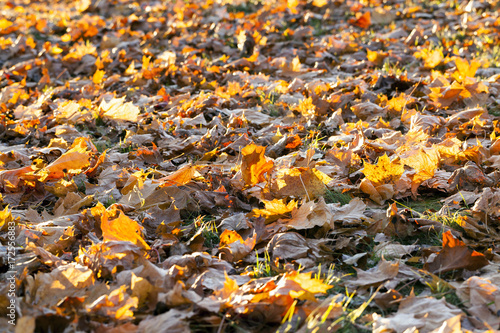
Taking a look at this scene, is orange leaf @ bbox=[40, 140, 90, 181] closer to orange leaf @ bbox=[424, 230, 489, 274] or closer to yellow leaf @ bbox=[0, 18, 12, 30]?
orange leaf @ bbox=[424, 230, 489, 274]

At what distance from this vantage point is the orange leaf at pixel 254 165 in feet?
7.47

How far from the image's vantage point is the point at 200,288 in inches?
64.4

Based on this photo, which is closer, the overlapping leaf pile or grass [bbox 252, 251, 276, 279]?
the overlapping leaf pile

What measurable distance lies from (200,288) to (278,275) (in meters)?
0.29

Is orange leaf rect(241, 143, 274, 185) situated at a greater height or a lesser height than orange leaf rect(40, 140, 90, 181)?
greater

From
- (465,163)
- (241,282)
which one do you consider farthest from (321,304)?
(465,163)

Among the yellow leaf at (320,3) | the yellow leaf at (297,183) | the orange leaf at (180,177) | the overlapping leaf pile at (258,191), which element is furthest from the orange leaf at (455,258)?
the yellow leaf at (320,3)

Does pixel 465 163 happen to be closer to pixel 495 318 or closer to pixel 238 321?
pixel 495 318

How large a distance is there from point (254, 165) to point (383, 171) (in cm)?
67

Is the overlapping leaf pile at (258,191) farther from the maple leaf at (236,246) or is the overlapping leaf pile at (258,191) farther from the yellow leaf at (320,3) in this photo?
the yellow leaf at (320,3)

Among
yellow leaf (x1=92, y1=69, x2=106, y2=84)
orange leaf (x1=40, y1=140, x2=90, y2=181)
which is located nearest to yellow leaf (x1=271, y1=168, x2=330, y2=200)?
orange leaf (x1=40, y1=140, x2=90, y2=181)

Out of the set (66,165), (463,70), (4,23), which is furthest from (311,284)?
(4,23)

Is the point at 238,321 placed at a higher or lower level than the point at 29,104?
higher

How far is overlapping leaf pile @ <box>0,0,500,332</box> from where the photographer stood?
1532 mm
